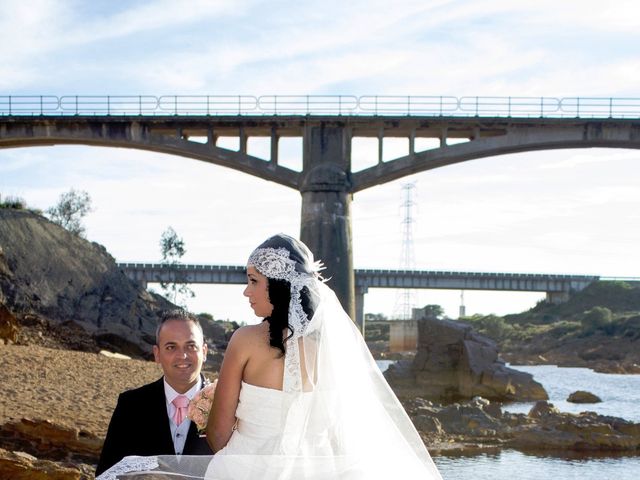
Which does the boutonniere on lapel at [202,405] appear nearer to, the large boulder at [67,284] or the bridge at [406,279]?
the large boulder at [67,284]

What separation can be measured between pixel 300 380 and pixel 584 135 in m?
40.0

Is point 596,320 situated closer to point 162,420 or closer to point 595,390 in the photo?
point 595,390

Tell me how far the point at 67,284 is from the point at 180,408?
2427 centimetres

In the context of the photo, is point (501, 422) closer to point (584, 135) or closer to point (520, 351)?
point (584, 135)

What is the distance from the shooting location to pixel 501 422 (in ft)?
80.7

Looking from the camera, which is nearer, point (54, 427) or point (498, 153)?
point (54, 427)

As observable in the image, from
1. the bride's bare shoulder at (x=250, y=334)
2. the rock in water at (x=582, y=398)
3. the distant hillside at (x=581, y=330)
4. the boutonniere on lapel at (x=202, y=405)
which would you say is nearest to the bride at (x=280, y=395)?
the bride's bare shoulder at (x=250, y=334)

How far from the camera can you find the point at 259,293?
4.38 m

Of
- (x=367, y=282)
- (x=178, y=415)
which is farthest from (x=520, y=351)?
(x=178, y=415)

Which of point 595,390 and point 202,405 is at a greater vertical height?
point 202,405

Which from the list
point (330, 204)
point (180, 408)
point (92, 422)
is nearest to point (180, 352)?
point (180, 408)

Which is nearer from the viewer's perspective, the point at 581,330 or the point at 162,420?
the point at 162,420

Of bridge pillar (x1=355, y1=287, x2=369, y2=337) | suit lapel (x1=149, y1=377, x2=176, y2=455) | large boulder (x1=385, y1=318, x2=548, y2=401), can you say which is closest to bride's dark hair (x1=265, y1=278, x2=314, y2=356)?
suit lapel (x1=149, y1=377, x2=176, y2=455)

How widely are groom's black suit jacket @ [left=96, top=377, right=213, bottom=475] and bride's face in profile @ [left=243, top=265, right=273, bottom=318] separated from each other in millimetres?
761
